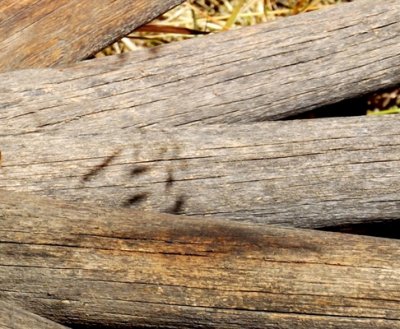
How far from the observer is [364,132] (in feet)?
6.87

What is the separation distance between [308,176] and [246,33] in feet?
1.32

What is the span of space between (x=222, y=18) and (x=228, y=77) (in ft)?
4.49

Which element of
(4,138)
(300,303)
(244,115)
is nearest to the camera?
(300,303)

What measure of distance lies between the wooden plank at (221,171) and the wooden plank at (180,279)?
0.15 m

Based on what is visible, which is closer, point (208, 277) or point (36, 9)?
point (208, 277)

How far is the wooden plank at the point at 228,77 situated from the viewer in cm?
211

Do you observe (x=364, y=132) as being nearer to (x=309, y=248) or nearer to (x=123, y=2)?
(x=309, y=248)

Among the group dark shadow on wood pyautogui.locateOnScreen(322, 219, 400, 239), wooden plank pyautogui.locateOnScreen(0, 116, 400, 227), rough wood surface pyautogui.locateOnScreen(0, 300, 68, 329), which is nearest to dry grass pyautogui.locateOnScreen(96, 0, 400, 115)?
dark shadow on wood pyautogui.locateOnScreen(322, 219, 400, 239)

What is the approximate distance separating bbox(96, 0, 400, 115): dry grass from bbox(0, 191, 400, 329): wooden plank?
5.04ft

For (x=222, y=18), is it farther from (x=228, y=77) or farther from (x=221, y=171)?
(x=221, y=171)

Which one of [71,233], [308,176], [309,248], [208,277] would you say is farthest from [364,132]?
[71,233]

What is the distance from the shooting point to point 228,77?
2174mm

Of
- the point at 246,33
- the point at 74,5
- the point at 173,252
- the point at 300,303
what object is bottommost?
the point at 300,303

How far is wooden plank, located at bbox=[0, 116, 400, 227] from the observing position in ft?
6.56
